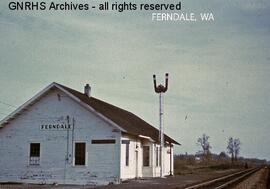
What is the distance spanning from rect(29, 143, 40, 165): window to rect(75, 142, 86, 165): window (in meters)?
Answer: 2.32

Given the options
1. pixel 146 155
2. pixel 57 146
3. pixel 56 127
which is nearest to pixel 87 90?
pixel 56 127

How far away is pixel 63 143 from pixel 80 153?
1124 millimetres

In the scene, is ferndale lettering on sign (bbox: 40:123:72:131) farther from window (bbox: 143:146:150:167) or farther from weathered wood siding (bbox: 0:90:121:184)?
window (bbox: 143:146:150:167)

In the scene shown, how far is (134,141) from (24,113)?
6644 millimetres

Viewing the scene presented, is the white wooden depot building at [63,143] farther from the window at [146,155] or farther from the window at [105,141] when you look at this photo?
the window at [146,155]

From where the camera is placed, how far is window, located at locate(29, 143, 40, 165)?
82.7ft

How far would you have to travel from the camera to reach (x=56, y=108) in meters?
25.4

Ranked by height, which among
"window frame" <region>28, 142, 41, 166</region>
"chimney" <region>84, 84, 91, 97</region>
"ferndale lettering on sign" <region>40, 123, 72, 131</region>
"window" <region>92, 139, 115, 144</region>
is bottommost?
"window frame" <region>28, 142, 41, 166</region>

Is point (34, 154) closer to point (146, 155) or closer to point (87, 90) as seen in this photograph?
point (87, 90)

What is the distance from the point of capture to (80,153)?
24.6 meters

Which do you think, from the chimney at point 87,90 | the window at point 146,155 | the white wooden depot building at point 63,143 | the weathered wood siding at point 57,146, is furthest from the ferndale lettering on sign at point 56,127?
the window at point 146,155

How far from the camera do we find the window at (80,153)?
24.5 m

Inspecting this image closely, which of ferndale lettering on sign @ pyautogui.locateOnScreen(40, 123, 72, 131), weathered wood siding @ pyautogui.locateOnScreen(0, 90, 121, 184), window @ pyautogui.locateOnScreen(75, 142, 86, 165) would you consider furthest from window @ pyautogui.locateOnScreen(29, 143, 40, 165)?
window @ pyautogui.locateOnScreen(75, 142, 86, 165)

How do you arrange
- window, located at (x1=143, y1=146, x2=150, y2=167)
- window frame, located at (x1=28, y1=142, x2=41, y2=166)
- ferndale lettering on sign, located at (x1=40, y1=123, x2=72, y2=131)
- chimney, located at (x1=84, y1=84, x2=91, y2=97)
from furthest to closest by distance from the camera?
chimney, located at (x1=84, y1=84, x2=91, y2=97)
window, located at (x1=143, y1=146, x2=150, y2=167)
window frame, located at (x1=28, y1=142, x2=41, y2=166)
ferndale lettering on sign, located at (x1=40, y1=123, x2=72, y2=131)
